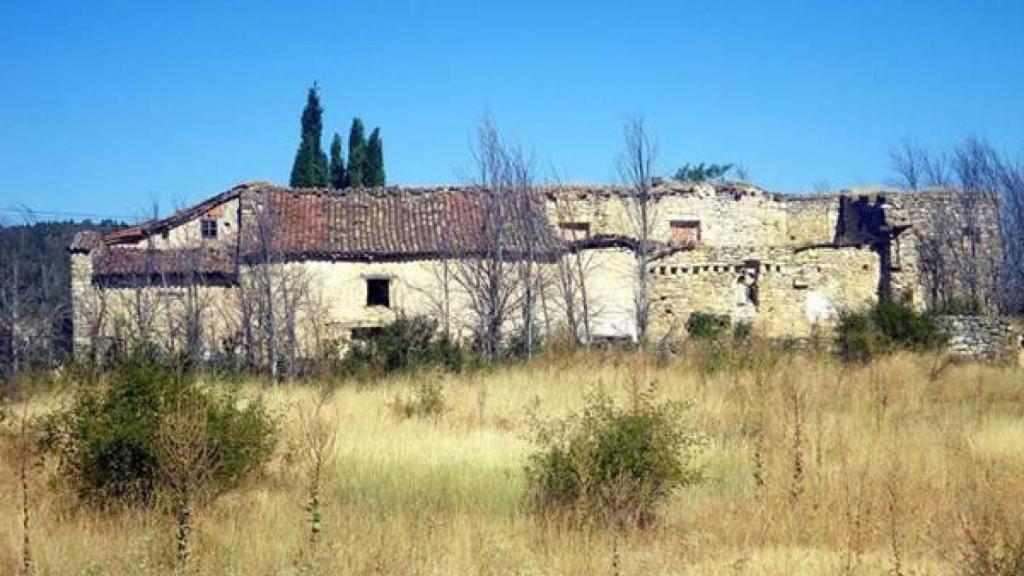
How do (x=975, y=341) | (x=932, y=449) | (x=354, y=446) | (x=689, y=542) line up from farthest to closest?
(x=975, y=341), (x=354, y=446), (x=932, y=449), (x=689, y=542)

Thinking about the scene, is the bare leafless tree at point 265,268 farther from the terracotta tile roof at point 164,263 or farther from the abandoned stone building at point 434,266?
the terracotta tile roof at point 164,263

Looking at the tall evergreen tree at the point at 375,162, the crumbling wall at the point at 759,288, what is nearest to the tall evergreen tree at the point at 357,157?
the tall evergreen tree at the point at 375,162

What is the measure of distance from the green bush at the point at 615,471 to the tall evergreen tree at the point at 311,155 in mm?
35190

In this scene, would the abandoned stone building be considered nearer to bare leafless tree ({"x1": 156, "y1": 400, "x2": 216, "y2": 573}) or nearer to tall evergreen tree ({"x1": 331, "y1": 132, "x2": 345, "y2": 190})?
tall evergreen tree ({"x1": 331, "y1": 132, "x2": 345, "y2": 190})

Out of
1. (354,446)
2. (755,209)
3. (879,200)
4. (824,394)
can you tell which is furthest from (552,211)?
(354,446)

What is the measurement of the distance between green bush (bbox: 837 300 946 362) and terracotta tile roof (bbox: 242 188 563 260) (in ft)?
35.2

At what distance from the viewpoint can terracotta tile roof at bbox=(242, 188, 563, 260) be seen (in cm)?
2991

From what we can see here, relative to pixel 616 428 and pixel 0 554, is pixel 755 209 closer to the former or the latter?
pixel 616 428

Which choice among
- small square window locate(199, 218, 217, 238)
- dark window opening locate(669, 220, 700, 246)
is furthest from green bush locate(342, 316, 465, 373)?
dark window opening locate(669, 220, 700, 246)

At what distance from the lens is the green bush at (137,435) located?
7.97m

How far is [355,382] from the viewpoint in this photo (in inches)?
627

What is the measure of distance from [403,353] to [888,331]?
30.0 feet

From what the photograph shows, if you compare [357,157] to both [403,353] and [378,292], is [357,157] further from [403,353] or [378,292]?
[403,353]

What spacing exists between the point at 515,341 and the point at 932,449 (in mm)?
14780
